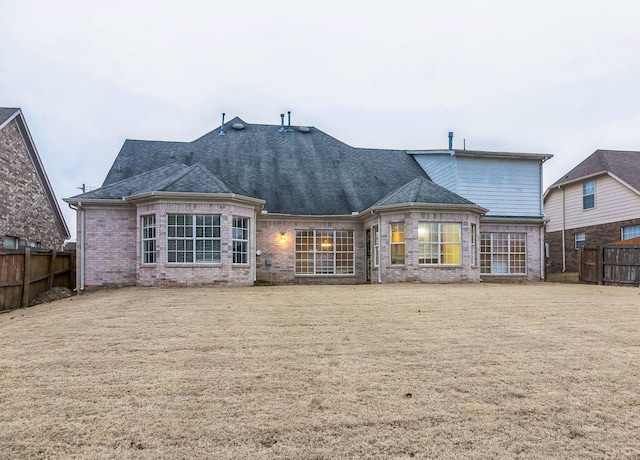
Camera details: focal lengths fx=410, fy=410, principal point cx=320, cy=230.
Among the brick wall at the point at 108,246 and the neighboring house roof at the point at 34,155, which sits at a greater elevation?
the neighboring house roof at the point at 34,155

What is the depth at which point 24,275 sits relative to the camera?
1123 centimetres

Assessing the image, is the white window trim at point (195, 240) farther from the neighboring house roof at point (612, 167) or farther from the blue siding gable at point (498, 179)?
the neighboring house roof at point (612, 167)

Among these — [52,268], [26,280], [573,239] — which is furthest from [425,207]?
[573,239]

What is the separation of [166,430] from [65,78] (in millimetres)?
44175

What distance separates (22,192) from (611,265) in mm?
24791

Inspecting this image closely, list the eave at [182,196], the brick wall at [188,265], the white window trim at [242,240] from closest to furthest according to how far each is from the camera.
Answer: the eave at [182,196] < the brick wall at [188,265] < the white window trim at [242,240]

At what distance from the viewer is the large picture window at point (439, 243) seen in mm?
14984

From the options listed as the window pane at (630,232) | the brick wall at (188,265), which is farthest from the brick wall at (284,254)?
the window pane at (630,232)

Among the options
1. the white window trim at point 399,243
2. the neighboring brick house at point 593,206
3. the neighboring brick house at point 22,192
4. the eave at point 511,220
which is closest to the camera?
the white window trim at point 399,243

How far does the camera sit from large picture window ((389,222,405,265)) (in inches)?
594

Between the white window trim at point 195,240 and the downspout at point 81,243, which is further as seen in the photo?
the downspout at point 81,243

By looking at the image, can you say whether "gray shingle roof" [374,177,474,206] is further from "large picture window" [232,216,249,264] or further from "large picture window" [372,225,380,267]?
"large picture window" [232,216,249,264]

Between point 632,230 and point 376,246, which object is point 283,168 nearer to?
point 376,246

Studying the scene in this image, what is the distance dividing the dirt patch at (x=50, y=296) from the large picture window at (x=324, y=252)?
8.21 metres
